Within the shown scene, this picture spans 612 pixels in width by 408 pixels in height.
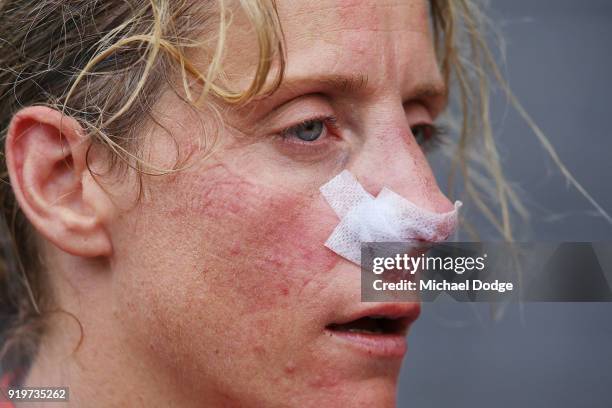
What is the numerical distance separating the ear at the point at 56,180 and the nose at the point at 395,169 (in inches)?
22.7

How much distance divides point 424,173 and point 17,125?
35.9 inches

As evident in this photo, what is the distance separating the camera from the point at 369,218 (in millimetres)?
2010

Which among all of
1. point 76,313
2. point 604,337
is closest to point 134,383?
point 76,313

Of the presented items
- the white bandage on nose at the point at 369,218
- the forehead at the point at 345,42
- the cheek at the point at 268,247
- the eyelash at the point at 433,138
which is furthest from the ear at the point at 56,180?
the eyelash at the point at 433,138

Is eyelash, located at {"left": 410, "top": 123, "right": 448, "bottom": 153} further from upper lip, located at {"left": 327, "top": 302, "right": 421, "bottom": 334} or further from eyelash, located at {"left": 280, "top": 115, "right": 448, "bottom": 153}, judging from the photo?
upper lip, located at {"left": 327, "top": 302, "right": 421, "bottom": 334}

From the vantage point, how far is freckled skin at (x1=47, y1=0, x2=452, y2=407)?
2.00 metres

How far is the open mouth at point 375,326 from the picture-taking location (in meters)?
2.03

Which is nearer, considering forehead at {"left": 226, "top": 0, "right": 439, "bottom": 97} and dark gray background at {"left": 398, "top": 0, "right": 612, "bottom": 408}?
forehead at {"left": 226, "top": 0, "right": 439, "bottom": 97}

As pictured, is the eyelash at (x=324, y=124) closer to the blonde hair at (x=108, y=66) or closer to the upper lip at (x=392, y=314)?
the blonde hair at (x=108, y=66)

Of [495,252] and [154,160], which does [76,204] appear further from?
[495,252]

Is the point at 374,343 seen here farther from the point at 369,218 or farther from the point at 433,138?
the point at 433,138

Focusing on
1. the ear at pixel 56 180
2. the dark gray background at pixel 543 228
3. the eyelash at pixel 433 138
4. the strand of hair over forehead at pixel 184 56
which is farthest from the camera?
the dark gray background at pixel 543 228

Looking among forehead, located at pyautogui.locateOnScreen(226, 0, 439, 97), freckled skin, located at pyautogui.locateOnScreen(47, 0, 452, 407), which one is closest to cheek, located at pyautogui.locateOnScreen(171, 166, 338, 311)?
freckled skin, located at pyautogui.locateOnScreen(47, 0, 452, 407)

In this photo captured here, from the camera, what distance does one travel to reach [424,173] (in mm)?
2100
